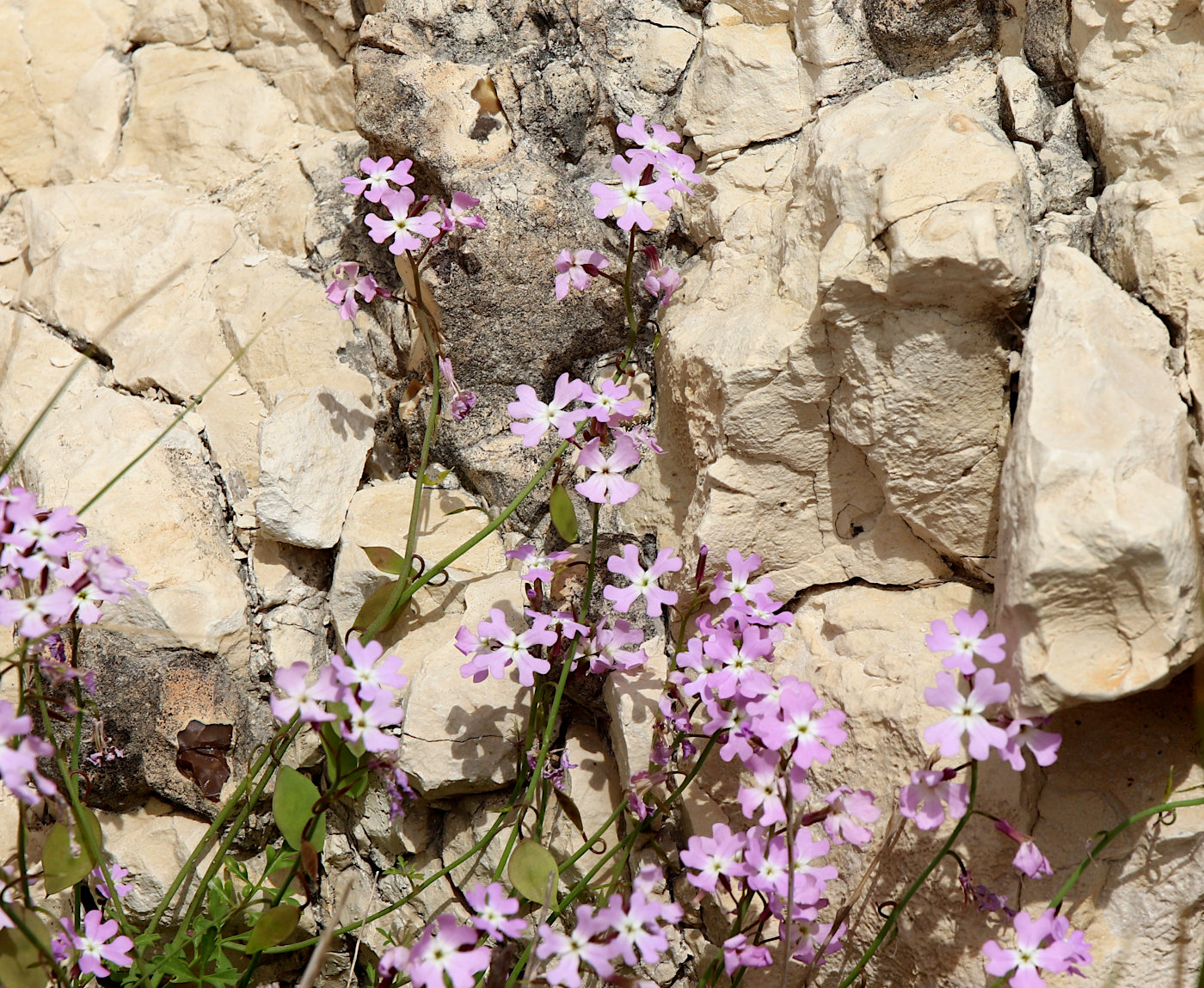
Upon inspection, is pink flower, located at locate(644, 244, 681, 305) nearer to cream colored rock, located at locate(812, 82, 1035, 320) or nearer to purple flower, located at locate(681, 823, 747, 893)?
cream colored rock, located at locate(812, 82, 1035, 320)

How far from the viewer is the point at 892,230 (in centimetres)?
241

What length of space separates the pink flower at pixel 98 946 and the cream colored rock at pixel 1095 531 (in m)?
2.14

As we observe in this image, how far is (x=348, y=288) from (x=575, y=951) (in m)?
1.99

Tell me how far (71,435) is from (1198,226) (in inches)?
125

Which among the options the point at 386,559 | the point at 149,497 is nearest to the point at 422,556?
the point at 386,559

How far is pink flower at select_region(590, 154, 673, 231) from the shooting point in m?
2.74

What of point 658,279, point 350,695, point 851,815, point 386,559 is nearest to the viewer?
point 350,695

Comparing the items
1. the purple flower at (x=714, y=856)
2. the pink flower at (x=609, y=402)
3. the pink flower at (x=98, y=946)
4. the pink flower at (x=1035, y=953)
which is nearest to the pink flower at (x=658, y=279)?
the pink flower at (x=609, y=402)

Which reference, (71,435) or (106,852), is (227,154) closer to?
(71,435)

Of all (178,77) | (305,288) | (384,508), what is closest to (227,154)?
(178,77)

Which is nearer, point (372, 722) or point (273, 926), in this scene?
point (372, 722)

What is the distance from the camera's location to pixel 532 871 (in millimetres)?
2443

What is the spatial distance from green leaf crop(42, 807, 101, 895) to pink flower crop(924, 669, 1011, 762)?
6.36 feet

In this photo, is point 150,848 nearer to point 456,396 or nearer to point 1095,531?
point 456,396
